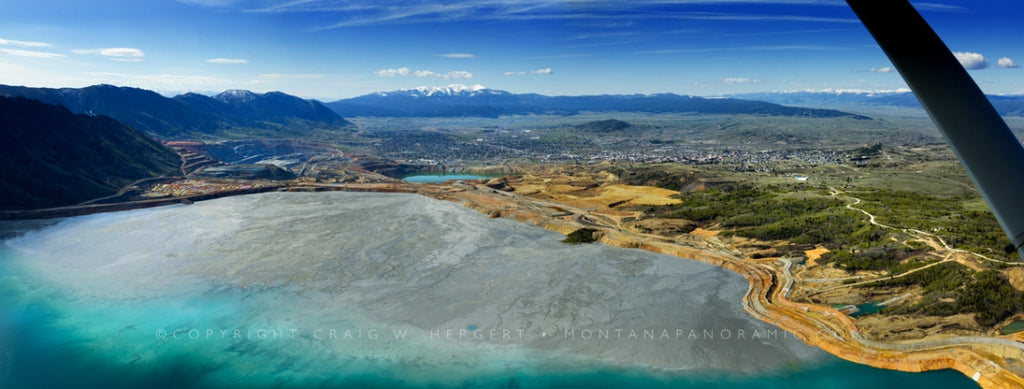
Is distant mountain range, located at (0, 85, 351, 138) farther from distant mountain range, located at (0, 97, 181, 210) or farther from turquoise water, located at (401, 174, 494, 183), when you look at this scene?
turquoise water, located at (401, 174, 494, 183)

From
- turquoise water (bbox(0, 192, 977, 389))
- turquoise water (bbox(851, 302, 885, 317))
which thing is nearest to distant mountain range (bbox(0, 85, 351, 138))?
turquoise water (bbox(0, 192, 977, 389))

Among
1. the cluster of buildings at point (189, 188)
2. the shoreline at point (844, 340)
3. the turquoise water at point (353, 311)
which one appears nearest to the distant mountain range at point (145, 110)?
the cluster of buildings at point (189, 188)

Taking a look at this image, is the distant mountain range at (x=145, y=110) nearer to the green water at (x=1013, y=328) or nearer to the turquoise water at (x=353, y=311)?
the turquoise water at (x=353, y=311)

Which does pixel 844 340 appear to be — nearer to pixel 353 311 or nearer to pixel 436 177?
pixel 353 311

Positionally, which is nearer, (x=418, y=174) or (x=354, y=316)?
(x=354, y=316)

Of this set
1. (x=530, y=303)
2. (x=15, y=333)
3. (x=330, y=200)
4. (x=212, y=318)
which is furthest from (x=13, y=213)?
(x=530, y=303)

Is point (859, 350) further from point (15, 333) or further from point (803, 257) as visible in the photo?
point (15, 333)
